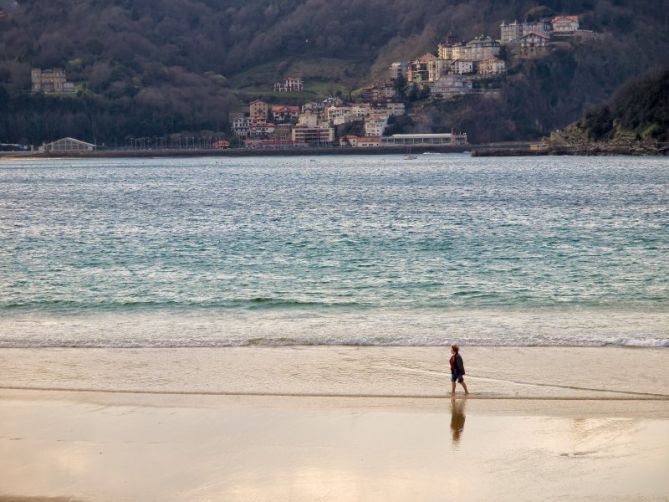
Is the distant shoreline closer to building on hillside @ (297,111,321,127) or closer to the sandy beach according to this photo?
building on hillside @ (297,111,321,127)

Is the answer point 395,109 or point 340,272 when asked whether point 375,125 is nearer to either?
point 395,109

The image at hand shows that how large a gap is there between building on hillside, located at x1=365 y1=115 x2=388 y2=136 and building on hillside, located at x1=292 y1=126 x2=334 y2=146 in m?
7.01

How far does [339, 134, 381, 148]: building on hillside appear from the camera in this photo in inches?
7224

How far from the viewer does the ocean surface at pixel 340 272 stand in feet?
58.9

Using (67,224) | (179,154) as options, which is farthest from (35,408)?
(179,154)

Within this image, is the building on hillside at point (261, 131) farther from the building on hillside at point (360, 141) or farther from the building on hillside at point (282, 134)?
the building on hillside at point (360, 141)

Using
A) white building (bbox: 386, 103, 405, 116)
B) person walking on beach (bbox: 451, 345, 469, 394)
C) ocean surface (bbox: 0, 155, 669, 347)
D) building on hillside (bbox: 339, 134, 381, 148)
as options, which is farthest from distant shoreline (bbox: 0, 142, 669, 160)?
person walking on beach (bbox: 451, 345, 469, 394)

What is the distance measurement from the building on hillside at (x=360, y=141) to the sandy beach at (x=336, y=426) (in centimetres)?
16936

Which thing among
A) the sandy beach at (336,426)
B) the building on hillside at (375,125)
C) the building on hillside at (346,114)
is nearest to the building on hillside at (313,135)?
the building on hillside at (346,114)

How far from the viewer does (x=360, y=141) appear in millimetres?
185000

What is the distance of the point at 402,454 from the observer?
10.2 m

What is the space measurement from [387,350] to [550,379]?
3.15 m

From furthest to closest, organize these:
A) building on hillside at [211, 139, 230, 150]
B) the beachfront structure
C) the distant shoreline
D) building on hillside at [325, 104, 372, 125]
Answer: building on hillside at [325, 104, 372, 125] → building on hillside at [211, 139, 230, 150] → the beachfront structure → the distant shoreline

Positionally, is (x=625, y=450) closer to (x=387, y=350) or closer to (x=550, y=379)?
(x=550, y=379)
